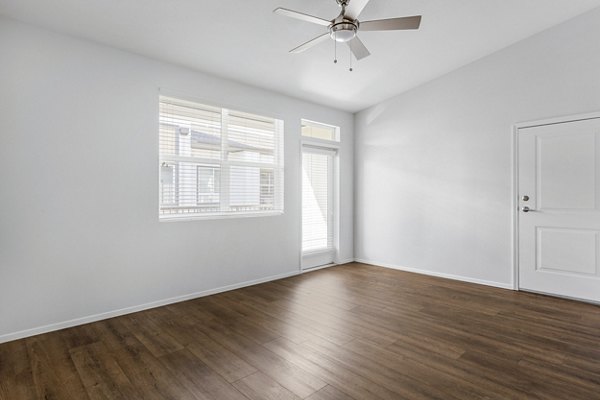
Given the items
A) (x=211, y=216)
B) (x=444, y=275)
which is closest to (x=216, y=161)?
(x=211, y=216)

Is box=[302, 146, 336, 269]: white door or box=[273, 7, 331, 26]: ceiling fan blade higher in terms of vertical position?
box=[273, 7, 331, 26]: ceiling fan blade

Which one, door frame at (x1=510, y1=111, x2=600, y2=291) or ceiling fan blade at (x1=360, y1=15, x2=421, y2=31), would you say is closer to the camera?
ceiling fan blade at (x1=360, y1=15, x2=421, y2=31)

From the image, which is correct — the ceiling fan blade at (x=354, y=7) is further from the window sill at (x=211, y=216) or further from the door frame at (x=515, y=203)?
the door frame at (x=515, y=203)

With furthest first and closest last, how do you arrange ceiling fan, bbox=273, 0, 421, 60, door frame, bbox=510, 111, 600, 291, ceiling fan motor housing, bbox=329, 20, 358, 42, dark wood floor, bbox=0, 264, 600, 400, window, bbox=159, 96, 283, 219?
door frame, bbox=510, 111, 600, 291 < window, bbox=159, 96, 283, 219 < ceiling fan motor housing, bbox=329, 20, 358, 42 < ceiling fan, bbox=273, 0, 421, 60 < dark wood floor, bbox=0, 264, 600, 400

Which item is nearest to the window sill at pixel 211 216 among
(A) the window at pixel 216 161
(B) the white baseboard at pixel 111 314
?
(A) the window at pixel 216 161

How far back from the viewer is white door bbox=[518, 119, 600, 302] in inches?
142

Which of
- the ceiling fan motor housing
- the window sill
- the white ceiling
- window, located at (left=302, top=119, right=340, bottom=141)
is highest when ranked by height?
the white ceiling

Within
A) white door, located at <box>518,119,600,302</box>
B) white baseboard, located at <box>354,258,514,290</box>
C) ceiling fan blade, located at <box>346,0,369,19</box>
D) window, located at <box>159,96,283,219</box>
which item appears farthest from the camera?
white baseboard, located at <box>354,258,514,290</box>

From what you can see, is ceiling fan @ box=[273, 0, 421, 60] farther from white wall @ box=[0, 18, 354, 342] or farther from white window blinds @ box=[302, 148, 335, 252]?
white window blinds @ box=[302, 148, 335, 252]

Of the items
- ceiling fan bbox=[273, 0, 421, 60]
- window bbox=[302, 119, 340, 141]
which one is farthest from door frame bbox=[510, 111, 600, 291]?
window bbox=[302, 119, 340, 141]

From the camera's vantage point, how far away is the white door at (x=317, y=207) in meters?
5.20

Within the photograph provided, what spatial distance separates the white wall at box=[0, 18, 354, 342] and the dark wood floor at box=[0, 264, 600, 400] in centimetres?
31

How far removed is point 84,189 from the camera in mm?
3090

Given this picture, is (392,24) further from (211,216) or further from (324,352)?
(211,216)
